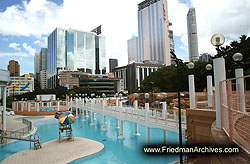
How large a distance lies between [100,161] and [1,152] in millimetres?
9388

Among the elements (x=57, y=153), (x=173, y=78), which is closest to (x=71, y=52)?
(x=173, y=78)

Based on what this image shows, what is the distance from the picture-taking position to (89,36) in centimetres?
14938

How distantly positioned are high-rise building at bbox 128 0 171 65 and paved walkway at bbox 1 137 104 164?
13951 cm

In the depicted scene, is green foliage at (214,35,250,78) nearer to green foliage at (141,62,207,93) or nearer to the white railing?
green foliage at (141,62,207,93)

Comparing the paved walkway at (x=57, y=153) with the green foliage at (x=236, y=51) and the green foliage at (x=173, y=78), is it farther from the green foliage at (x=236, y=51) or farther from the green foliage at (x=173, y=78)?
the green foliage at (x=173, y=78)

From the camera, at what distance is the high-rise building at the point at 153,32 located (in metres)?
148

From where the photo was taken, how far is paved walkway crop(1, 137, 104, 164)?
11637 mm

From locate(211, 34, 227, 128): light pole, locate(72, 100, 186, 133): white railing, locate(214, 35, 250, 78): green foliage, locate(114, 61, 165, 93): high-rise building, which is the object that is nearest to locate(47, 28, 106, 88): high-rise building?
locate(114, 61, 165, 93): high-rise building

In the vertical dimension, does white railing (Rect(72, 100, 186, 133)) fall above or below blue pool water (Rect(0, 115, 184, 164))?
above

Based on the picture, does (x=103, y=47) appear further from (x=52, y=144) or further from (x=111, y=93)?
(x=52, y=144)

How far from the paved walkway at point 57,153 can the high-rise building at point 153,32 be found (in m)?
140

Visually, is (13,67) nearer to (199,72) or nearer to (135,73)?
(135,73)

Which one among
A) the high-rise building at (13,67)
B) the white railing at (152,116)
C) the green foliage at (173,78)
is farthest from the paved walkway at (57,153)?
the high-rise building at (13,67)

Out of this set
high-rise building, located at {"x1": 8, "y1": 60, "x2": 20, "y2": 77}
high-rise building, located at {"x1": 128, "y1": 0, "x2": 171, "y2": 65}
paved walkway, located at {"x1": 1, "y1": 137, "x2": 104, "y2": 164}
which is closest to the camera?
paved walkway, located at {"x1": 1, "y1": 137, "x2": 104, "y2": 164}
